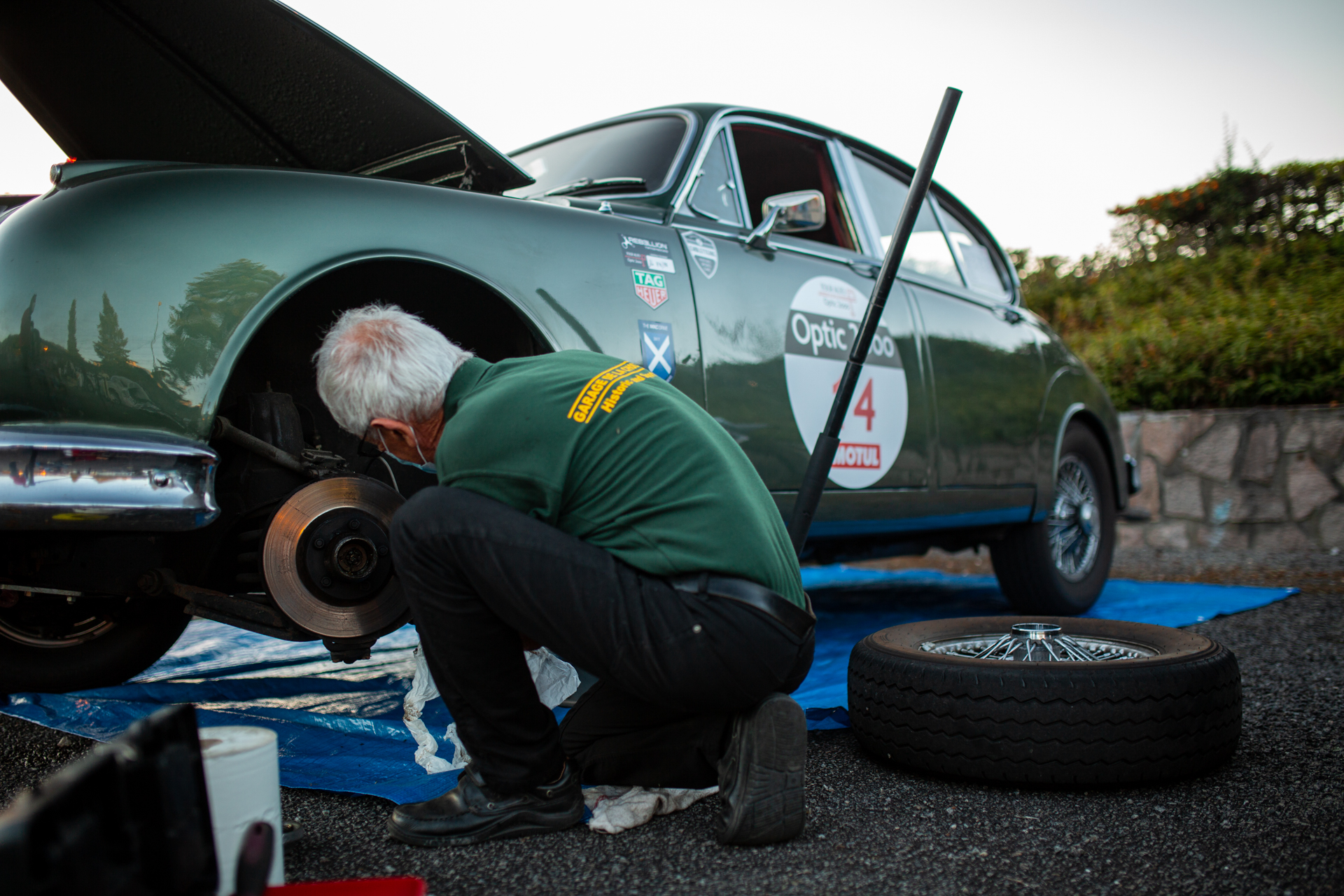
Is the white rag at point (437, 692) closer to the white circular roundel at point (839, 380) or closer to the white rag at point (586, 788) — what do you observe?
the white rag at point (586, 788)

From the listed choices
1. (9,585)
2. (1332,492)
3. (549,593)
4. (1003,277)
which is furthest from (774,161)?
(1332,492)

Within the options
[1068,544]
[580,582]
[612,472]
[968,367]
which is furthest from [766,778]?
[1068,544]

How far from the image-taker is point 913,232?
12.4ft

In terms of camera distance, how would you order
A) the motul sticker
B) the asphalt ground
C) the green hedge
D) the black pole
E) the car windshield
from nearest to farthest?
the asphalt ground, the black pole, the car windshield, the motul sticker, the green hedge

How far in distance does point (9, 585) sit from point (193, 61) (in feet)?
3.59

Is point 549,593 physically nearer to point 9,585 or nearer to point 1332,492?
point 9,585

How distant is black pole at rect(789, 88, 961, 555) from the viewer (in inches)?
96.2

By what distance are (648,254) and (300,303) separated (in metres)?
0.84

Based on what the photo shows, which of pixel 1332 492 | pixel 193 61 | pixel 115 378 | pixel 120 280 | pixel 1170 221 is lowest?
pixel 1332 492

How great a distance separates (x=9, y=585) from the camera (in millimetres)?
1654

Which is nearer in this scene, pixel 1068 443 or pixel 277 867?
pixel 277 867

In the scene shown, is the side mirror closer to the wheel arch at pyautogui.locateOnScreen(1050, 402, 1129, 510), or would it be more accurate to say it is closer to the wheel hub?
the wheel hub

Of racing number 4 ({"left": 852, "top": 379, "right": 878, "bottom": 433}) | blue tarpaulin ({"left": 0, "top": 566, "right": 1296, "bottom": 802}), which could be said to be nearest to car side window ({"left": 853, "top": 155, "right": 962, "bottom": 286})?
racing number 4 ({"left": 852, "top": 379, "right": 878, "bottom": 433})

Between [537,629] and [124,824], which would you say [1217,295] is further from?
[124,824]
